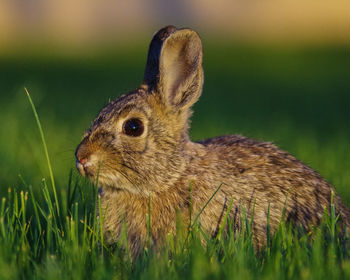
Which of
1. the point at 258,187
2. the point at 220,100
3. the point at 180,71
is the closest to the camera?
the point at 258,187

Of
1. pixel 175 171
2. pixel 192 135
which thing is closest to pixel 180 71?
pixel 175 171

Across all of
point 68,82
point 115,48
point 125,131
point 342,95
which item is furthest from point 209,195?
point 115,48

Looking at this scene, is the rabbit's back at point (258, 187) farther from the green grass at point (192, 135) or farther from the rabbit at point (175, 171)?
the green grass at point (192, 135)

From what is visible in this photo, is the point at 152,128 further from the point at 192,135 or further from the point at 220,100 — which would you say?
the point at 220,100

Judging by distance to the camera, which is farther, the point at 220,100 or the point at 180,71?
the point at 220,100

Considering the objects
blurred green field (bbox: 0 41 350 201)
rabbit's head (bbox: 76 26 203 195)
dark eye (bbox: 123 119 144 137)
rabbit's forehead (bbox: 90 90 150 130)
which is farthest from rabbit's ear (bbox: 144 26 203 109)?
blurred green field (bbox: 0 41 350 201)

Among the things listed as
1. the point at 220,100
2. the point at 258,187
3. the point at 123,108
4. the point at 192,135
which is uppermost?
the point at 220,100

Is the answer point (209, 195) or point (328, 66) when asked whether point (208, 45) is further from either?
point (209, 195)

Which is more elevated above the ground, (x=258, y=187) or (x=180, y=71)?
(x=180, y=71)

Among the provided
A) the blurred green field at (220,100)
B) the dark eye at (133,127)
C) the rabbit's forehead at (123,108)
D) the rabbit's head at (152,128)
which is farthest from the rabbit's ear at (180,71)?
the blurred green field at (220,100)
